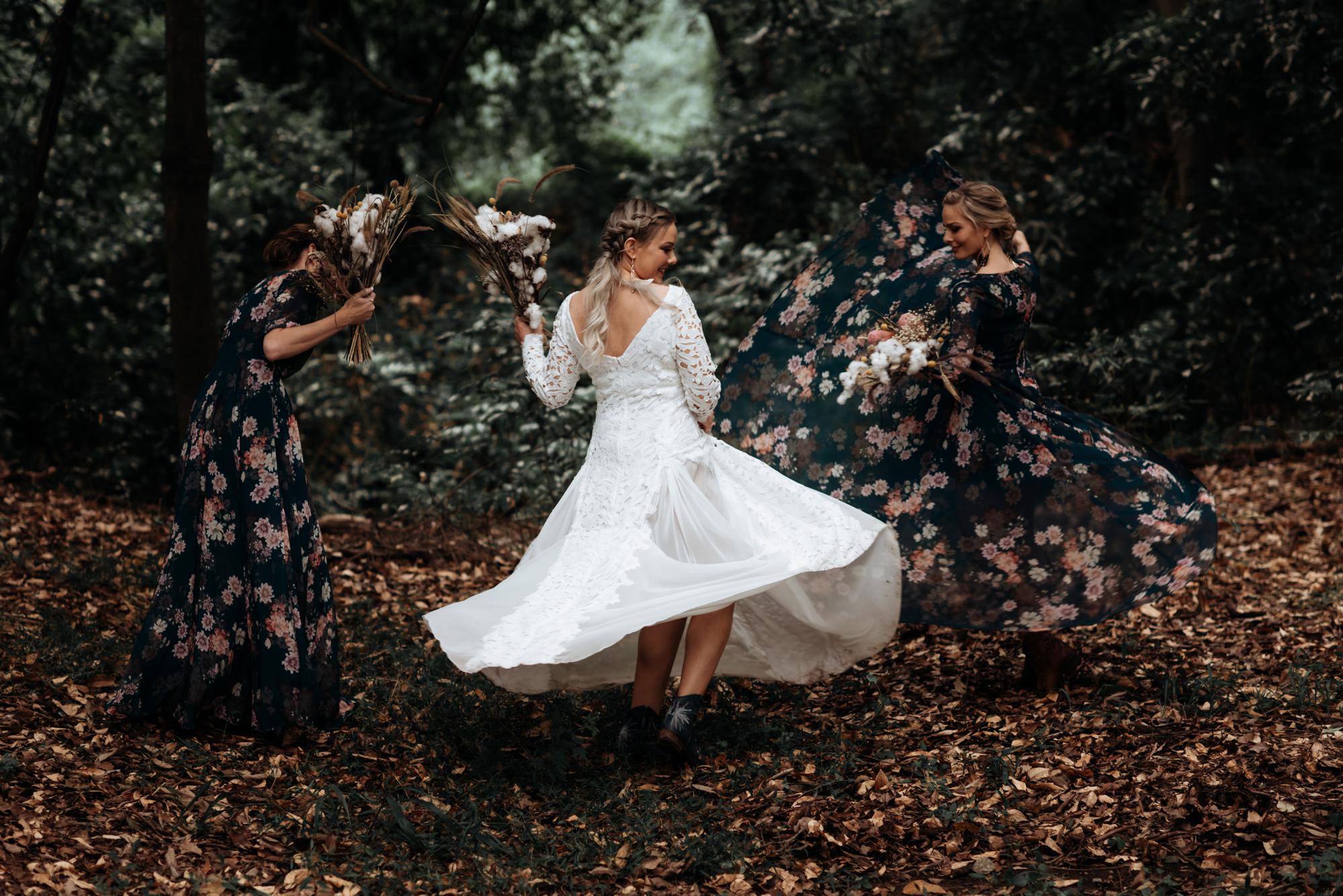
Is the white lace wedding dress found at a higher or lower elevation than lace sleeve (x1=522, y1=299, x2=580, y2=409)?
lower

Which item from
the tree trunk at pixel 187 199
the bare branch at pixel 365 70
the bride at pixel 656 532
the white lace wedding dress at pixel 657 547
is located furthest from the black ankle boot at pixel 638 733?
the tree trunk at pixel 187 199

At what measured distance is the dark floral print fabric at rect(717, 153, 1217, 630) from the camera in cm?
445

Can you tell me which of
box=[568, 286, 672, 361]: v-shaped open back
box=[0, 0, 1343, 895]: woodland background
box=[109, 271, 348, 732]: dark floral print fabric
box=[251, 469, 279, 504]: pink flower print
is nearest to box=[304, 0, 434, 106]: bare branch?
box=[0, 0, 1343, 895]: woodland background

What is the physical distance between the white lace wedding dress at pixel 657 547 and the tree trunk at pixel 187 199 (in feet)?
9.96

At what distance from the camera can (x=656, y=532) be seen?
161 inches

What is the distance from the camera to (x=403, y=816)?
3.68 m

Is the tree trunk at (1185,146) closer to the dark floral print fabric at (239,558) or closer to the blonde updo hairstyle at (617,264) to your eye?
the blonde updo hairstyle at (617,264)

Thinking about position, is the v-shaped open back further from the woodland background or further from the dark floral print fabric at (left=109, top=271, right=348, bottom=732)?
the dark floral print fabric at (left=109, top=271, right=348, bottom=732)

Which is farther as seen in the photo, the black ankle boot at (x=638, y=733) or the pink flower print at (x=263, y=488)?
the pink flower print at (x=263, y=488)

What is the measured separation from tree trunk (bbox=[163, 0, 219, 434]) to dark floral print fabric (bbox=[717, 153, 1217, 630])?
3.50 m

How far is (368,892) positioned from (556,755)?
94 cm

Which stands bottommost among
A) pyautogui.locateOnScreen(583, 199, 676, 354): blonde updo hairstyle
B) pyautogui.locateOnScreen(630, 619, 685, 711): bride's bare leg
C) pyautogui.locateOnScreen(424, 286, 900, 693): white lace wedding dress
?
pyautogui.locateOnScreen(630, 619, 685, 711): bride's bare leg

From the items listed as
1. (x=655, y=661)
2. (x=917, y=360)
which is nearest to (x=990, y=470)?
(x=917, y=360)

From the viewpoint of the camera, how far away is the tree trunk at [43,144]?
649 centimetres
